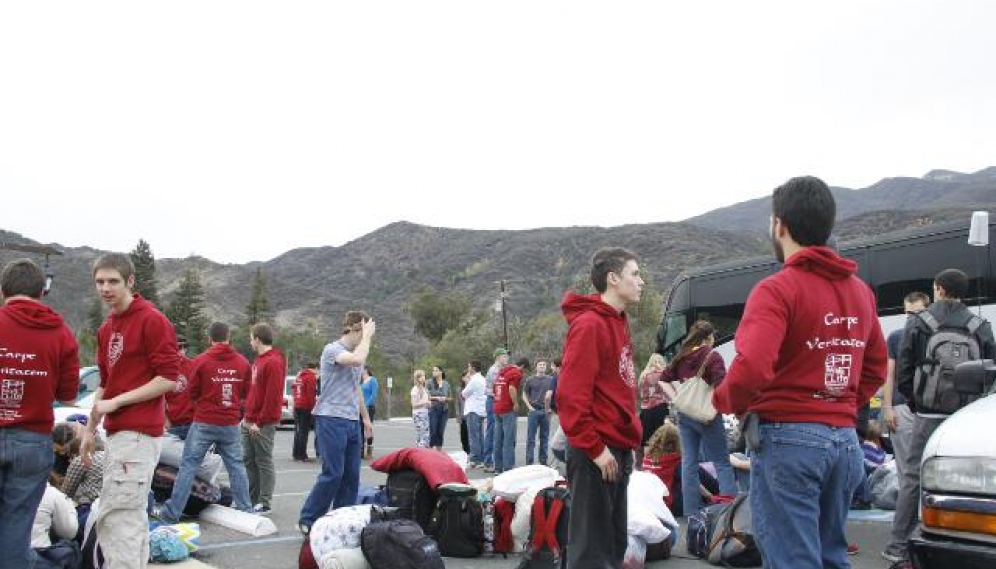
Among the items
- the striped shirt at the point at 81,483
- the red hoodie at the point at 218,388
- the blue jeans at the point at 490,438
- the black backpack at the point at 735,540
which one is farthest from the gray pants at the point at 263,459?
the blue jeans at the point at 490,438

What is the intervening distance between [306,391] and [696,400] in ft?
30.1

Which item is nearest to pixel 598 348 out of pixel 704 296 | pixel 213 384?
pixel 213 384

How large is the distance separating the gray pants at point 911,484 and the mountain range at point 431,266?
8235 cm

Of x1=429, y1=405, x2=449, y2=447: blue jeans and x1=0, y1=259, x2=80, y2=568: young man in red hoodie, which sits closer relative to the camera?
x1=0, y1=259, x2=80, y2=568: young man in red hoodie

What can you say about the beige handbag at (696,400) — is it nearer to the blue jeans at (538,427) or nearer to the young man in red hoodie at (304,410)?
the blue jeans at (538,427)

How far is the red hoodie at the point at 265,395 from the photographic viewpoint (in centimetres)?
889

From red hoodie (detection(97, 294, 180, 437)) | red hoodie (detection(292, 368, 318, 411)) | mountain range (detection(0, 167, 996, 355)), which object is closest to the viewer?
red hoodie (detection(97, 294, 180, 437))

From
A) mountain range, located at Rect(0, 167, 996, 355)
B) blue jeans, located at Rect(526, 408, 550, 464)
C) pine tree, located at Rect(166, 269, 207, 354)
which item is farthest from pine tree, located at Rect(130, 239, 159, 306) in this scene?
blue jeans, located at Rect(526, 408, 550, 464)

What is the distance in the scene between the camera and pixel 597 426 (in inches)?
170

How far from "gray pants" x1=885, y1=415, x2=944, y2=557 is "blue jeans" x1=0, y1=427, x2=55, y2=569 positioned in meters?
5.20

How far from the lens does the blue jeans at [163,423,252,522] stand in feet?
25.7

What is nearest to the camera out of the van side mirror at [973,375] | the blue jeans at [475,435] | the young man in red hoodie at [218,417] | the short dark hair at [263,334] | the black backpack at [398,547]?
the van side mirror at [973,375]

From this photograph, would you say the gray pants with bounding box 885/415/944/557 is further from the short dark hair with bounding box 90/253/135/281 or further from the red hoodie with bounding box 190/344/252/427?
the red hoodie with bounding box 190/344/252/427

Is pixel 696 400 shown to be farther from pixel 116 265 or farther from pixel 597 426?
pixel 116 265
